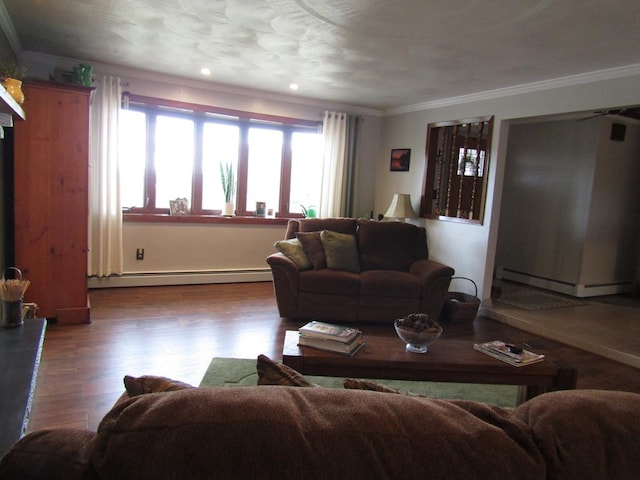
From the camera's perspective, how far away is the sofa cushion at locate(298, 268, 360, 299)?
3.87 meters

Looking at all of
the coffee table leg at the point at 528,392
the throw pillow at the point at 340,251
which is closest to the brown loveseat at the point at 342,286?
the throw pillow at the point at 340,251

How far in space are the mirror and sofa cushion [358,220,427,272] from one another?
755 millimetres

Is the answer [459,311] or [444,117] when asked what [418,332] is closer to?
[459,311]

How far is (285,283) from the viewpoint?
12.7 ft

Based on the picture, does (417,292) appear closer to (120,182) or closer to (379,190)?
(379,190)

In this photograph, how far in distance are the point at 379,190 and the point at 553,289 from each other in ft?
8.86

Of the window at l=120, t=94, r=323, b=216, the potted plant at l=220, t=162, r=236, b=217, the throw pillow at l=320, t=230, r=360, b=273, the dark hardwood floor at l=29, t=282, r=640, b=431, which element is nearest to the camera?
the dark hardwood floor at l=29, t=282, r=640, b=431

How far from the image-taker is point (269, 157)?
5539mm

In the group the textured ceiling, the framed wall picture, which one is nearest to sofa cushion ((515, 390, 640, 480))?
the textured ceiling

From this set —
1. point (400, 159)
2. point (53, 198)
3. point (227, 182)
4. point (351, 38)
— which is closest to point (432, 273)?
point (351, 38)

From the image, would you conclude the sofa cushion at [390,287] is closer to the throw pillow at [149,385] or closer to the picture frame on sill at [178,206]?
the picture frame on sill at [178,206]

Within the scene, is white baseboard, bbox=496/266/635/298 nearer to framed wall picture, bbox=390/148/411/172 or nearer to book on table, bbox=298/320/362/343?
framed wall picture, bbox=390/148/411/172

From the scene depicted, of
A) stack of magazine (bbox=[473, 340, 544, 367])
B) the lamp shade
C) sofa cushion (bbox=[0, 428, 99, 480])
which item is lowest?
stack of magazine (bbox=[473, 340, 544, 367])

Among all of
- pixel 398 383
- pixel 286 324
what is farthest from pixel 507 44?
pixel 286 324
